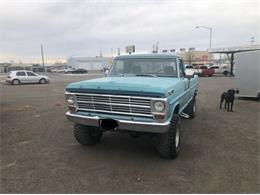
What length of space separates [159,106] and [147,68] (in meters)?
2.16

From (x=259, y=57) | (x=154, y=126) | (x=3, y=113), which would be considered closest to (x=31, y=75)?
(x=3, y=113)

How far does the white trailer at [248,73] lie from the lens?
46.9 ft

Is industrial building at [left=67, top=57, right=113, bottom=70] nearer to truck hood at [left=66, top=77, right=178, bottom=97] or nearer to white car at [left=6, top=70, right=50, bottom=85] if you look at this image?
white car at [left=6, top=70, right=50, bottom=85]

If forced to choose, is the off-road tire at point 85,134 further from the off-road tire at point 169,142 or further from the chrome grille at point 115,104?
the off-road tire at point 169,142

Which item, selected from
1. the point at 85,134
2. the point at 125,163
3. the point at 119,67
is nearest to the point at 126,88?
the point at 125,163

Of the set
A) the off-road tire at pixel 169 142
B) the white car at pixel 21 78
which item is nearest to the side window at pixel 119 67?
the off-road tire at pixel 169 142

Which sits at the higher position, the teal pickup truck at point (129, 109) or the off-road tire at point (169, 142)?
the teal pickup truck at point (129, 109)

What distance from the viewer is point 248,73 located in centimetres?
1455

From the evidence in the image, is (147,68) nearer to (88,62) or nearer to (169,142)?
(169,142)

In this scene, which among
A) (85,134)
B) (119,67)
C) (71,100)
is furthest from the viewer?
(119,67)

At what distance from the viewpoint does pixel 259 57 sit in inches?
558

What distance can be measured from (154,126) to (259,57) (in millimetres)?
11631

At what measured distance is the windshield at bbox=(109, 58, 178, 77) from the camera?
6.60 metres

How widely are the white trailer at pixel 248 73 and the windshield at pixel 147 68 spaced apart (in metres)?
9.28
